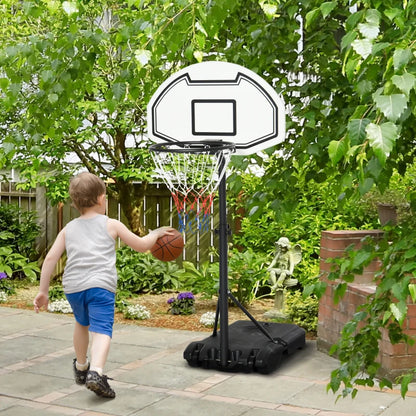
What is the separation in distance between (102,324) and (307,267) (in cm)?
406

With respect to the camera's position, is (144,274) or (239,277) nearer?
(239,277)

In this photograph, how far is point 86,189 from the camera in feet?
18.9

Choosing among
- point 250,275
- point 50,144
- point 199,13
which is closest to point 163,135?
point 199,13

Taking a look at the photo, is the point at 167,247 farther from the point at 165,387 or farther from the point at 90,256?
the point at 165,387

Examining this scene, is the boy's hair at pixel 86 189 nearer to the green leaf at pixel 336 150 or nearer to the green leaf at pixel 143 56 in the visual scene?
the green leaf at pixel 143 56

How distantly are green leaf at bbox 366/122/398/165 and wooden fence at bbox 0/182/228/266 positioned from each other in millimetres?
8827

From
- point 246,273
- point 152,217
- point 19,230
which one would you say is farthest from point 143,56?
point 19,230

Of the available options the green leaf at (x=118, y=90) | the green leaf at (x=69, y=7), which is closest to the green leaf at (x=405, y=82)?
the green leaf at (x=69, y=7)

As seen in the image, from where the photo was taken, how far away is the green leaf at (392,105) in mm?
2379

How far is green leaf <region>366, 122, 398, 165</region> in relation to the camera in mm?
2314

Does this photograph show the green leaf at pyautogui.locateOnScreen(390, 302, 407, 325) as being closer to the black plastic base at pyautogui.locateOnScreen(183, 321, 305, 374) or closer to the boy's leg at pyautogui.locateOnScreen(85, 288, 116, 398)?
the boy's leg at pyautogui.locateOnScreen(85, 288, 116, 398)

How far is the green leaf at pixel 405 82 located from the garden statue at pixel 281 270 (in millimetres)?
6378

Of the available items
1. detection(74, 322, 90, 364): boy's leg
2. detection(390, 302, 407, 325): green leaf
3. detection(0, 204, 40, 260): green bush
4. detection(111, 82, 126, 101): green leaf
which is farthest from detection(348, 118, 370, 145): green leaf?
detection(0, 204, 40, 260): green bush

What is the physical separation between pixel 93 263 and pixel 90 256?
6 cm
